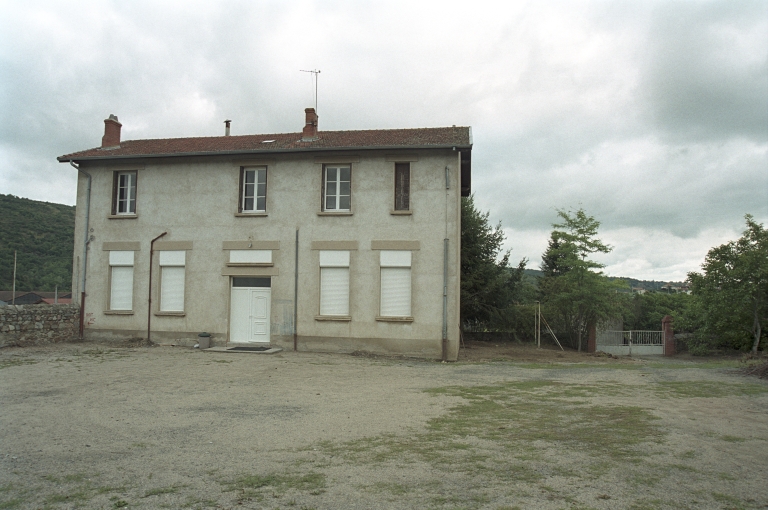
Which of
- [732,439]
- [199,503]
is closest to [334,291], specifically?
[732,439]

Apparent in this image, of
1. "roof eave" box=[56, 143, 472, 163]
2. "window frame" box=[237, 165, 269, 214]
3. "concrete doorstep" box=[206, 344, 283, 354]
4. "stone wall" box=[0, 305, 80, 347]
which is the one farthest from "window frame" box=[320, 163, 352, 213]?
"stone wall" box=[0, 305, 80, 347]

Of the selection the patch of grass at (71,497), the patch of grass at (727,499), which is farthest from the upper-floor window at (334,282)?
the patch of grass at (727,499)

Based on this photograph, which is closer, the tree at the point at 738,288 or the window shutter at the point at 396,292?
the window shutter at the point at 396,292

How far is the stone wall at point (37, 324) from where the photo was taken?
52.3ft

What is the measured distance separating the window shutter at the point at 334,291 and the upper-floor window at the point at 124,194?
735 cm

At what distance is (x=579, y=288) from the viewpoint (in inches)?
921

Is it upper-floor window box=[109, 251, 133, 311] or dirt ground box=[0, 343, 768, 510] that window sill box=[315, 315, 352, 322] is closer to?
dirt ground box=[0, 343, 768, 510]

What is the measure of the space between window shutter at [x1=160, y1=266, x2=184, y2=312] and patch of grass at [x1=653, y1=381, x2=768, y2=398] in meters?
14.2

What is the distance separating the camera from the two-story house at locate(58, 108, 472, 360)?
1673cm

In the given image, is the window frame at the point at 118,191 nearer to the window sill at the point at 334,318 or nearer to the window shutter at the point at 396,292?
the window sill at the point at 334,318

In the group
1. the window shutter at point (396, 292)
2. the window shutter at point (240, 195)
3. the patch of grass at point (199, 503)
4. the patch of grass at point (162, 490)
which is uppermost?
the window shutter at point (240, 195)

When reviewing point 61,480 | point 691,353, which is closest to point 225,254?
point 61,480

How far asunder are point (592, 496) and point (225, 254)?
1511cm

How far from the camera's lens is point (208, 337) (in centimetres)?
1739
